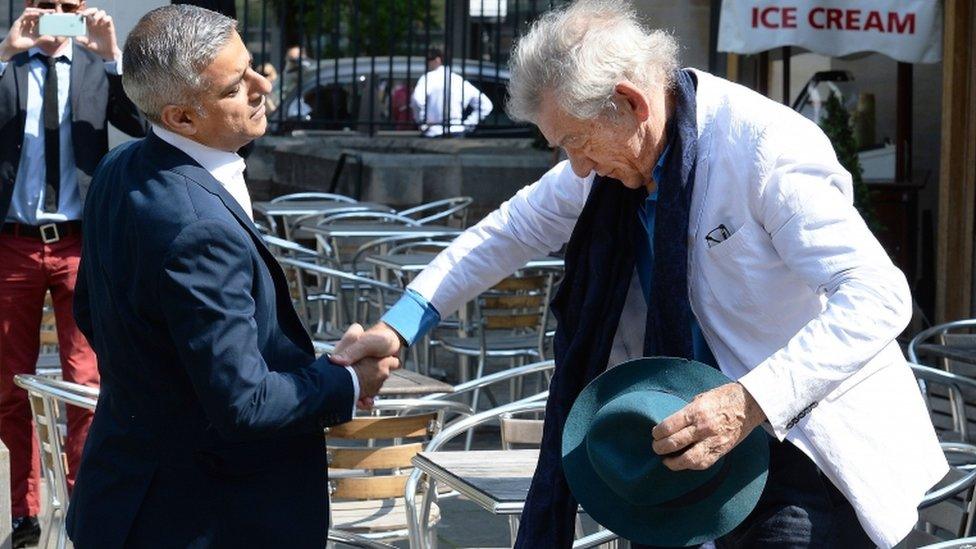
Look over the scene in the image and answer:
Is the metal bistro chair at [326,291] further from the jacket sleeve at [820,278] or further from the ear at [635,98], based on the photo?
the jacket sleeve at [820,278]

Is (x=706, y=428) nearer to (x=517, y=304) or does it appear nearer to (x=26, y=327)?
(x=26, y=327)

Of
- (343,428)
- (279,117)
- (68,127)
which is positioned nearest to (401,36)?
(279,117)

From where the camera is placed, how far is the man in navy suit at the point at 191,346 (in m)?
2.59

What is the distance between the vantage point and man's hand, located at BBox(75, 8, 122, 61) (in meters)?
5.21

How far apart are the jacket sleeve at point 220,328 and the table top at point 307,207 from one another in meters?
6.63

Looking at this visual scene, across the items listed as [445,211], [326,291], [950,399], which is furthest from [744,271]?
[445,211]

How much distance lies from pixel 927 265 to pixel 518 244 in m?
6.39

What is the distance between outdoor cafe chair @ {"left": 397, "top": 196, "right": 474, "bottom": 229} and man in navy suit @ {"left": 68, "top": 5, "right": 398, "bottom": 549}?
6811mm

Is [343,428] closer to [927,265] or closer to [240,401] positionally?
[240,401]

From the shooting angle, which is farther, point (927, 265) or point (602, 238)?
point (927, 265)

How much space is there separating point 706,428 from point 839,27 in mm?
6118

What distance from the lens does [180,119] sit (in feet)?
8.91

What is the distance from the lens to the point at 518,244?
10.0 feet

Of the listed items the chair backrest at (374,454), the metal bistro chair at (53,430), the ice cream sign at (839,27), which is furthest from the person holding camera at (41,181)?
the ice cream sign at (839,27)
